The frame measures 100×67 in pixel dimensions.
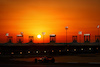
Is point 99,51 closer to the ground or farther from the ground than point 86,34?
closer to the ground

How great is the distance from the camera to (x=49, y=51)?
116m

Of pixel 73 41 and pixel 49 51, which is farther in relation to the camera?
pixel 73 41

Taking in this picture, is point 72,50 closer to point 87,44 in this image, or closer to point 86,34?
point 87,44

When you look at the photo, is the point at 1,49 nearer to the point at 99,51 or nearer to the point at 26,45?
the point at 26,45

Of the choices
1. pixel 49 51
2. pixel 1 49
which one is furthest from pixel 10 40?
pixel 49 51

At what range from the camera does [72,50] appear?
4557 inches

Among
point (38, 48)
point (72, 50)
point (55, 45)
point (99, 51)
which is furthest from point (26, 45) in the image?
point (99, 51)

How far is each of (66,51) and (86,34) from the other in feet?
91.3

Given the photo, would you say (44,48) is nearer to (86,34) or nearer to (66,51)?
(66,51)

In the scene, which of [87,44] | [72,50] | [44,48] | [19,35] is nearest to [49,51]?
[44,48]

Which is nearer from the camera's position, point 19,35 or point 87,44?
point 87,44

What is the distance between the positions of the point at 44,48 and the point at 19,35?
2759 centimetres

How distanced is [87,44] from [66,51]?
12.1 m

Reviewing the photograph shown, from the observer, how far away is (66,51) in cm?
11250
